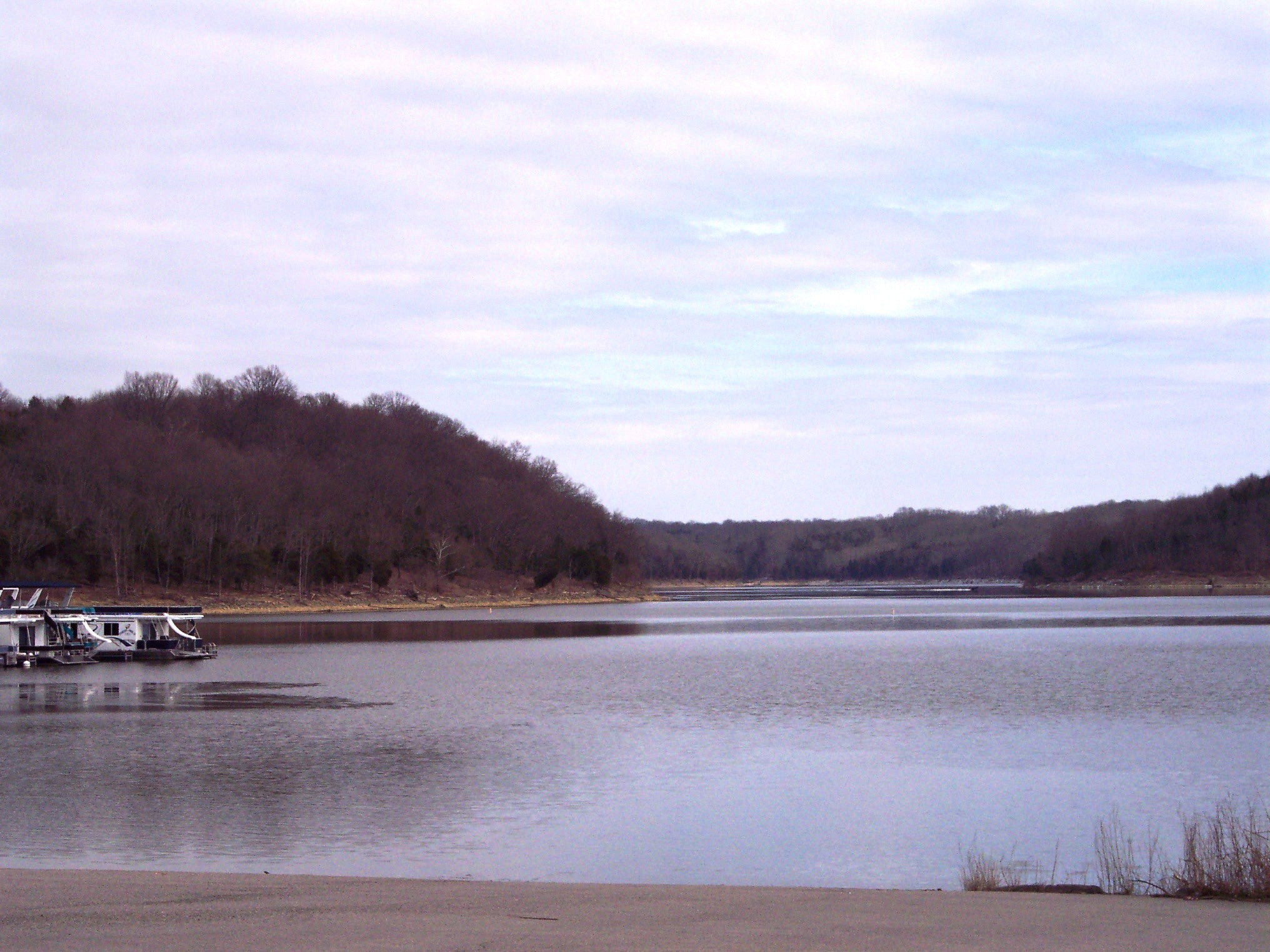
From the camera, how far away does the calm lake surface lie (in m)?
15.7

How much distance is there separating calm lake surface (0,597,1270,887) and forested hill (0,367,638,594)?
5596 cm

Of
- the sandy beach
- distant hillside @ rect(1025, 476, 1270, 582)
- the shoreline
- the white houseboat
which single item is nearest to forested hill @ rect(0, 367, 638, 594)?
the shoreline

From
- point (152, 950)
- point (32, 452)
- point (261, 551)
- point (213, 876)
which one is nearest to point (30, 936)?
point (152, 950)

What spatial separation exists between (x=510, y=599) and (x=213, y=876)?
126 m

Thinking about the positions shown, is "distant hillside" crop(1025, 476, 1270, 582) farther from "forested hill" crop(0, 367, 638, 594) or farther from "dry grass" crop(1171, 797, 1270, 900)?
"dry grass" crop(1171, 797, 1270, 900)

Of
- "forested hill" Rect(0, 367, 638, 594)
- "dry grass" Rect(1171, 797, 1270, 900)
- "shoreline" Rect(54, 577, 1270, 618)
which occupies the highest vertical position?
"forested hill" Rect(0, 367, 638, 594)

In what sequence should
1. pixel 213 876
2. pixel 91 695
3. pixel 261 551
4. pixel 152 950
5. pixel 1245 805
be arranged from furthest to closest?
pixel 261 551 < pixel 91 695 < pixel 1245 805 < pixel 213 876 < pixel 152 950

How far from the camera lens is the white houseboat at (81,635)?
53312 millimetres

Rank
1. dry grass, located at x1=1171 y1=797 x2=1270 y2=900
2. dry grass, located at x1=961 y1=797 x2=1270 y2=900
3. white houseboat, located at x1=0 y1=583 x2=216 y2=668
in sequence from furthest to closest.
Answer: white houseboat, located at x1=0 y1=583 x2=216 y2=668 < dry grass, located at x1=961 y1=797 x2=1270 y2=900 < dry grass, located at x1=1171 y1=797 x2=1270 y2=900

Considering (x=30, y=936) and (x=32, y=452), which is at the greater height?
(x=32, y=452)

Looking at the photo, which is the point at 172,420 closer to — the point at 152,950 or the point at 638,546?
the point at 638,546

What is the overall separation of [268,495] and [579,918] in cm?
11626

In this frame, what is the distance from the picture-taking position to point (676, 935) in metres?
9.84

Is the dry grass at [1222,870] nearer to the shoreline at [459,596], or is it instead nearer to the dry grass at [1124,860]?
the dry grass at [1124,860]
